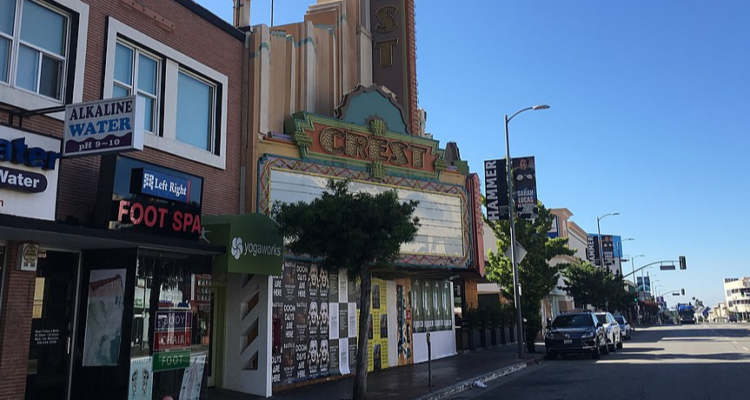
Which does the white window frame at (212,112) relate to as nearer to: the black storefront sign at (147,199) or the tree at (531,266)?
the black storefront sign at (147,199)

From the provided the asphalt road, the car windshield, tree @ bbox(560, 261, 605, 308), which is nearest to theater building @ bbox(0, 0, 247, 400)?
the asphalt road

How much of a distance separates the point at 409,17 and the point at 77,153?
14253mm

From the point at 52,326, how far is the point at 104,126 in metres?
3.86

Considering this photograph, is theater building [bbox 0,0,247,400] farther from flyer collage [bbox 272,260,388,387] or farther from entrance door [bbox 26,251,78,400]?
A: flyer collage [bbox 272,260,388,387]

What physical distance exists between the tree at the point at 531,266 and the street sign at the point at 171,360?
17115mm

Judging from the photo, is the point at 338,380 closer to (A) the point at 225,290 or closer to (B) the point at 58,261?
(A) the point at 225,290

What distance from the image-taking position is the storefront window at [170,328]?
11.0m

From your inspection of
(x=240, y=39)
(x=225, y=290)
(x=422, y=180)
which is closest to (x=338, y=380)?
(x=225, y=290)

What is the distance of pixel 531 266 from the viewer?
26.2 m

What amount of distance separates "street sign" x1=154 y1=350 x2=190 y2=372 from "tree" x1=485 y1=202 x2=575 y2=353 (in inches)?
674

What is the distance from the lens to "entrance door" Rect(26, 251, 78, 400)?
10164mm

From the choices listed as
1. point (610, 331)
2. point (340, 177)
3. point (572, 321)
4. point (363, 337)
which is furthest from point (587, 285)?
point (363, 337)

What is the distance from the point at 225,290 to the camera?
48.6 feet

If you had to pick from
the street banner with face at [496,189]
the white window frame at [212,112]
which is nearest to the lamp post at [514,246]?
the street banner with face at [496,189]
